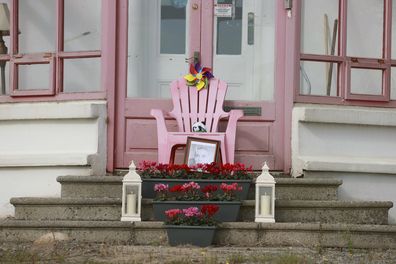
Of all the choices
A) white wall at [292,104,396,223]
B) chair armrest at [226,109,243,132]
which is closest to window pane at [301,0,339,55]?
white wall at [292,104,396,223]

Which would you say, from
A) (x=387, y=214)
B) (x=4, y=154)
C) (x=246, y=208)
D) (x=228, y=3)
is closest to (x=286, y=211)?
(x=246, y=208)

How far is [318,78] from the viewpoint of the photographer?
9109mm

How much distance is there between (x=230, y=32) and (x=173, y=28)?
1.93 ft

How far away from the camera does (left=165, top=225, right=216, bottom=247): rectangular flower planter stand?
728 cm

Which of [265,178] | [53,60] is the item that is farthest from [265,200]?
[53,60]

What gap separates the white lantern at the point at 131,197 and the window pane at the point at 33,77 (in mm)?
1840

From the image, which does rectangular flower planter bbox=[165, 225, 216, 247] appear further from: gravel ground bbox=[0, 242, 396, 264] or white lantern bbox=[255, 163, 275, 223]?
white lantern bbox=[255, 163, 275, 223]

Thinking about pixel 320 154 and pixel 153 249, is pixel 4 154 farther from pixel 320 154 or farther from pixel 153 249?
pixel 320 154

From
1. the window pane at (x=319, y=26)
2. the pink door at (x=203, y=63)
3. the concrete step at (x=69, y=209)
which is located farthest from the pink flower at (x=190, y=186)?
the window pane at (x=319, y=26)

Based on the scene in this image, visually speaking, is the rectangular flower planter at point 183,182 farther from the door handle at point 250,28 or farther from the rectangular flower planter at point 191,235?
the door handle at point 250,28

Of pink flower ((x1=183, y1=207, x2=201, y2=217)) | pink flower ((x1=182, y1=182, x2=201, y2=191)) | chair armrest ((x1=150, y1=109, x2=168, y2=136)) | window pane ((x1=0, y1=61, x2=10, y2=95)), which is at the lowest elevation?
pink flower ((x1=183, y1=207, x2=201, y2=217))

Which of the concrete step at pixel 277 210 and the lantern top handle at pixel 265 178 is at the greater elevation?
the lantern top handle at pixel 265 178

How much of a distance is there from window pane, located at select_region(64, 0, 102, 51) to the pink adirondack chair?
105 cm

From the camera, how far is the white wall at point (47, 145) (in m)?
8.73
